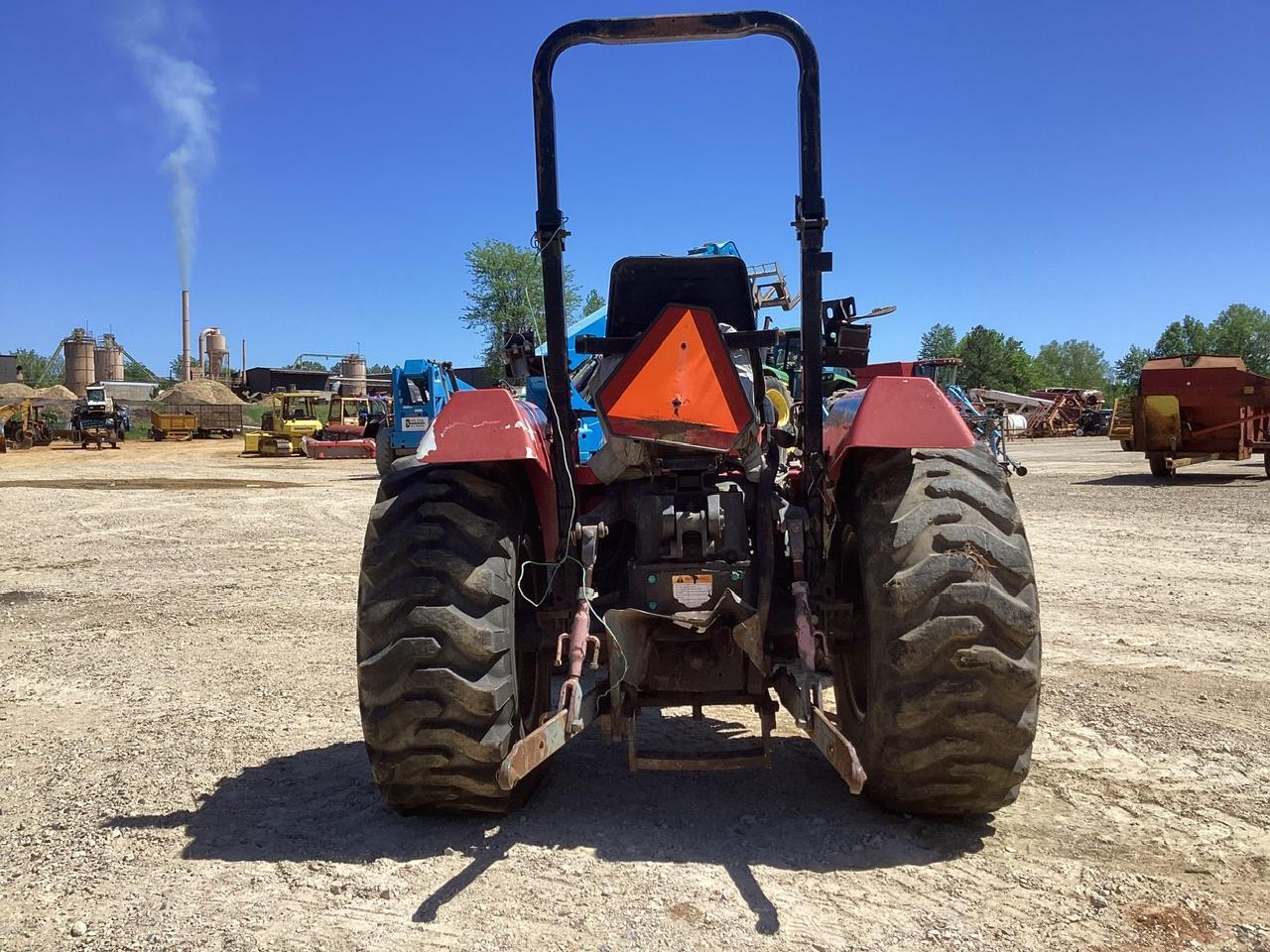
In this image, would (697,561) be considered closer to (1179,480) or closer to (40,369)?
(1179,480)

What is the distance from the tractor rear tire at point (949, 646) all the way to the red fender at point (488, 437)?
1.25 metres

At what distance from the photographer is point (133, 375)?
101 metres

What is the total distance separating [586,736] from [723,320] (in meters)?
2.24

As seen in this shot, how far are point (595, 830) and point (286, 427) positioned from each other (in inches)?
1440

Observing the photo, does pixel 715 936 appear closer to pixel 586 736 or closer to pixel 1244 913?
pixel 1244 913

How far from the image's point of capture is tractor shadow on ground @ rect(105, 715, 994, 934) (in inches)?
129

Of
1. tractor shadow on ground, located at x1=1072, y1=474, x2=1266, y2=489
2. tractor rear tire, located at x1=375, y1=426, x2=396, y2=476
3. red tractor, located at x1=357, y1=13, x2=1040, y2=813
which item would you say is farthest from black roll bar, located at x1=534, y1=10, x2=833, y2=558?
tractor rear tire, located at x1=375, y1=426, x2=396, y2=476

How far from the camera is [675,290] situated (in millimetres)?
3797

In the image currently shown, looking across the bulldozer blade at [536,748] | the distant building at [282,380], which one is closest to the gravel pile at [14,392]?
the distant building at [282,380]

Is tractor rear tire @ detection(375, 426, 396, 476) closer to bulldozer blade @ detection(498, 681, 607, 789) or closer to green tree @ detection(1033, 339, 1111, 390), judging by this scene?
bulldozer blade @ detection(498, 681, 607, 789)

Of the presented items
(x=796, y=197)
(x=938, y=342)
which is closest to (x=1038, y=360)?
(x=938, y=342)

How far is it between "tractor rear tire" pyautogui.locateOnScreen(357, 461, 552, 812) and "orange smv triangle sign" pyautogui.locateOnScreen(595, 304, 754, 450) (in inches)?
26.9

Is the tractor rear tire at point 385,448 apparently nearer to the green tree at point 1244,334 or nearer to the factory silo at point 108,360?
the factory silo at point 108,360

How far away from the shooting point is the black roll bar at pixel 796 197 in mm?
3516
